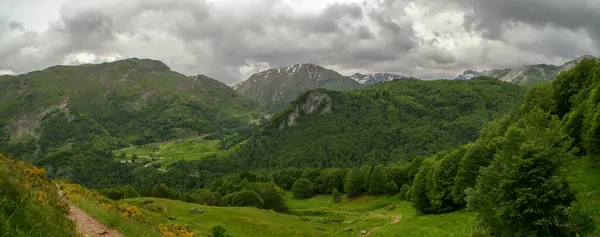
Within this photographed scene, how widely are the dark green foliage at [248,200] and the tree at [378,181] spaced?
38.0 m

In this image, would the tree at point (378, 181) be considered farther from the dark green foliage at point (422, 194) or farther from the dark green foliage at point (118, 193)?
the dark green foliage at point (118, 193)

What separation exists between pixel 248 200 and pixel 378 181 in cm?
4266

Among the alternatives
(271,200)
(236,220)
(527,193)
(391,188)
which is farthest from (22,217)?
(391,188)

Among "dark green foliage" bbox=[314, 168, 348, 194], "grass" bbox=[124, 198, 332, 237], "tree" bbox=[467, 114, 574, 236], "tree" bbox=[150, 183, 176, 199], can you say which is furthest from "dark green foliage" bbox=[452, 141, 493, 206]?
"dark green foliage" bbox=[314, 168, 348, 194]

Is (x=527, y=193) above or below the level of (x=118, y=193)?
above

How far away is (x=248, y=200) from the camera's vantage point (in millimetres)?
96750

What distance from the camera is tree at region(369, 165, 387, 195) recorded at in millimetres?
115938

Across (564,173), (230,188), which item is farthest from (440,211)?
(230,188)

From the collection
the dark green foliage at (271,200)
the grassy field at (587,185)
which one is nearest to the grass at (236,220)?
the dark green foliage at (271,200)

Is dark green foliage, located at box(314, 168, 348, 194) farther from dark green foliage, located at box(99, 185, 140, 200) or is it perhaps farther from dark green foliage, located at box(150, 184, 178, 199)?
dark green foliage, located at box(99, 185, 140, 200)

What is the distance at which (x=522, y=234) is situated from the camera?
93.0 ft

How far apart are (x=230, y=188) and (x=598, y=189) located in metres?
115

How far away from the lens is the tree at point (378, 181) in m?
116

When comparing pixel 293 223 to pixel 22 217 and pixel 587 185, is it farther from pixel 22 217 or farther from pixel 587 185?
pixel 22 217
